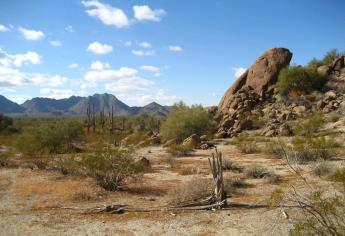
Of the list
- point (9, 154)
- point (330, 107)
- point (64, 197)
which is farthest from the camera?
point (330, 107)

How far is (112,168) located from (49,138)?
658 inches

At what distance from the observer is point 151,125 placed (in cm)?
6625

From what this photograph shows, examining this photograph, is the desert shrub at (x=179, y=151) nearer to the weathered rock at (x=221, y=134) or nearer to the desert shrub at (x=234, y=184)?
the weathered rock at (x=221, y=134)

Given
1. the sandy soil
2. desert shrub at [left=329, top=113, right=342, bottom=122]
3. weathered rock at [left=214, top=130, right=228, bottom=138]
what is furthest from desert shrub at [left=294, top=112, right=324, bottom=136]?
the sandy soil

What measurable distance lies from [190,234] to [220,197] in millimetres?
2513

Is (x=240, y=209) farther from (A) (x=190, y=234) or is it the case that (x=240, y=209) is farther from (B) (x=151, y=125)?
(B) (x=151, y=125)

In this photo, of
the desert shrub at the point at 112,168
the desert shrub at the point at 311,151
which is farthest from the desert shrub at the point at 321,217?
the desert shrub at the point at 311,151

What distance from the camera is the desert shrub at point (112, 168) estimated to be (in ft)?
50.7

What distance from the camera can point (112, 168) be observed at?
52.3ft

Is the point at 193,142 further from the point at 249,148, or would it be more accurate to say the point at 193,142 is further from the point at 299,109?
the point at 299,109

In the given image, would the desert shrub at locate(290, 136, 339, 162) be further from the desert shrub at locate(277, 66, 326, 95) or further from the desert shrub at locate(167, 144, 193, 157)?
the desert shrub at locate(277, 66, 326, 95)

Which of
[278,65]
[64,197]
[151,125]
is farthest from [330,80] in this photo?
[64,197]

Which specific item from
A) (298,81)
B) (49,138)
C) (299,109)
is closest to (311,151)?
(299,109)

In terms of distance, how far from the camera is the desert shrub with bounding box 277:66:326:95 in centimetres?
4450
